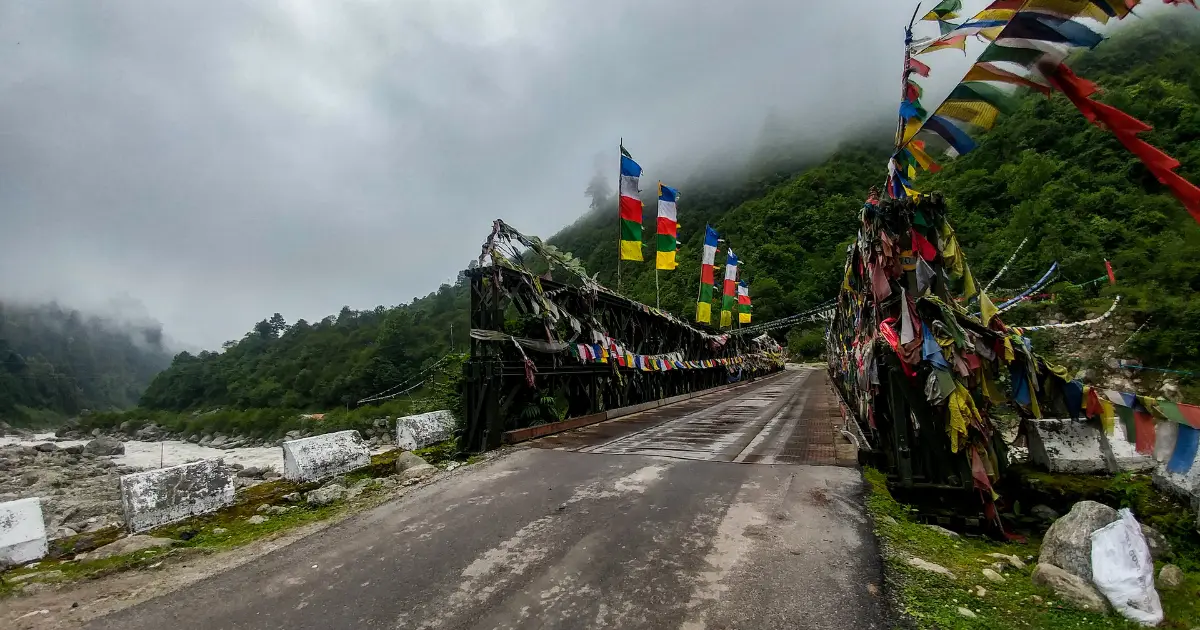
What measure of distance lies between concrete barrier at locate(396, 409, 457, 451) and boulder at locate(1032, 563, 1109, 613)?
7.79 meters

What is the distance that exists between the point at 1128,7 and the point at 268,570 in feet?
24.3

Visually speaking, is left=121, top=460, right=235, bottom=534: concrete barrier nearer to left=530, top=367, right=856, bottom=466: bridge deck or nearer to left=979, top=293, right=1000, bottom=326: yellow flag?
left=530, top=367, right=856, bottom=466: bridge deck

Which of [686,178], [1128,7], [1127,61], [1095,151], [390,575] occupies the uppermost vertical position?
[686,178]

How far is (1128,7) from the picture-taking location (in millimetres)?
3541

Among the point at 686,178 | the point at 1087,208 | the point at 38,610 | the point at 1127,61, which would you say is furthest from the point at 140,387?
the point at 1127,61

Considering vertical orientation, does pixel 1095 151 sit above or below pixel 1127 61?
below

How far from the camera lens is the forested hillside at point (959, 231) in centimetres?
2650

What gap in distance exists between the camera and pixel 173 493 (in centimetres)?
489

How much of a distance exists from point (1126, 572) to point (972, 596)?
99 centimetres

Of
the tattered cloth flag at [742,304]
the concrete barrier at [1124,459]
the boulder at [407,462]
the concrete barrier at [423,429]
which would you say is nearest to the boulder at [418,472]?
the boulder at [407,462]

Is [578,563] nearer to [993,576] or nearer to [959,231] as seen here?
[993,576]

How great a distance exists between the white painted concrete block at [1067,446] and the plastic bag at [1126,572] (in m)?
4.24

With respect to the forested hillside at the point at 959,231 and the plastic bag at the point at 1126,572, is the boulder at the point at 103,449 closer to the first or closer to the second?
the forested hillside at the point at 959,231

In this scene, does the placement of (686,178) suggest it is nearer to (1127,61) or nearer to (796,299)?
(796,299)
